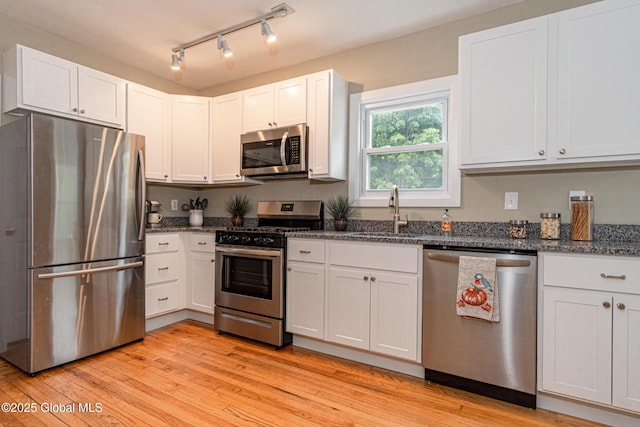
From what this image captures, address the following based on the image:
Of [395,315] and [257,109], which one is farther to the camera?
[257,109]

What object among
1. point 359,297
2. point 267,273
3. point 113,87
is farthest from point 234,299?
point 113,87

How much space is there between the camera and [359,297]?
8.14 ft

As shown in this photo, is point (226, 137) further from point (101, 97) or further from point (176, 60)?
point (101, 97)

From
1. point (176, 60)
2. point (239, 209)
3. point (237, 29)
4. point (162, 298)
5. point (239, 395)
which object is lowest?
point (239, 395)

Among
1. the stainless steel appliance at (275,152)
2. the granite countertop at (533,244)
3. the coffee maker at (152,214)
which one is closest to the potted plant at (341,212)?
the stainless steel appliance at (275,152)

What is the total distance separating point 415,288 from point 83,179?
245cm

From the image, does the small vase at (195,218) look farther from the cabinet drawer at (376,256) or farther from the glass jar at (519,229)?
the glass jar at (519,229)

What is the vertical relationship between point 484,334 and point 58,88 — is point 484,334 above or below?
below

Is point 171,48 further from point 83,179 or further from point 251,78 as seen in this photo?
point 83,179

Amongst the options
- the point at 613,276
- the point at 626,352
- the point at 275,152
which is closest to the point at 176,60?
the point at 275,152

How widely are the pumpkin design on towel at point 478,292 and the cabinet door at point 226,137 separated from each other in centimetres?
239

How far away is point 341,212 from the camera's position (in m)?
3.13

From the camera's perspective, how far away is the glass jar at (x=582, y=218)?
215 centimetres

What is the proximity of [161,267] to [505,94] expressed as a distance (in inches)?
123
